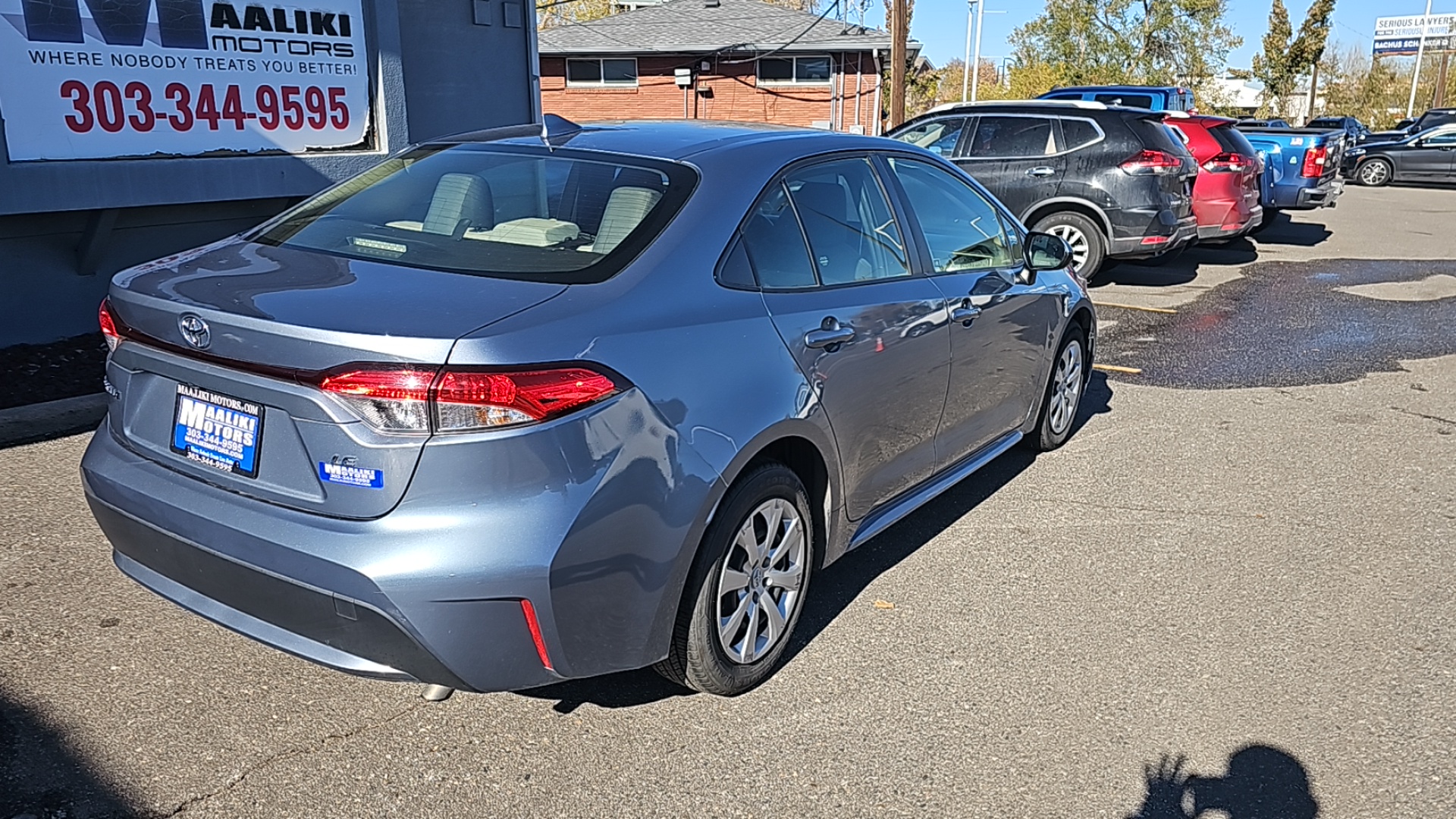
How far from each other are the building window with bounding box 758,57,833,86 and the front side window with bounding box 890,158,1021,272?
1113 inches

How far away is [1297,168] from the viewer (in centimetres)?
1466

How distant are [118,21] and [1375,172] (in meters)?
27.8

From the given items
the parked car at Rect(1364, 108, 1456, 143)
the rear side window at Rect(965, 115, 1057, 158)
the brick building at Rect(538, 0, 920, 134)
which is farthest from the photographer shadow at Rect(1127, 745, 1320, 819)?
the brick building at Rect(538, 0, 920, 134)

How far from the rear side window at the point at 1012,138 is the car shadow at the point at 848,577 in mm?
5118

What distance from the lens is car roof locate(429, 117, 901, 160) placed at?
3.64 m

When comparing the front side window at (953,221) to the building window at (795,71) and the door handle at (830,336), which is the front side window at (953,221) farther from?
the building window at (795,71)

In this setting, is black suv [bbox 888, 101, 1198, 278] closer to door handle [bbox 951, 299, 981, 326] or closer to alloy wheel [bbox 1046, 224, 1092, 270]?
alloy wheel [bbox 1046, 224, 1092, 270]

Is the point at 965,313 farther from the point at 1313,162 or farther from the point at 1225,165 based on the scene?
the point at 1313,162

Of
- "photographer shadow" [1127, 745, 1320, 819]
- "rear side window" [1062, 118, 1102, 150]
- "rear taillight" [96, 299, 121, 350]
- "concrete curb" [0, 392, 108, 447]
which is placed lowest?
"photographer shadow" [1127, 745, 1320, 819]

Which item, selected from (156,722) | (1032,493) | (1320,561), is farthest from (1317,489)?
(156,722)

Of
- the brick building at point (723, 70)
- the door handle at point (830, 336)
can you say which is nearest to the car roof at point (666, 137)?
the door handle at point (830, 336)

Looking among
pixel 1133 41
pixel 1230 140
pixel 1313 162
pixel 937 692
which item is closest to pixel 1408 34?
pixel 1133 41

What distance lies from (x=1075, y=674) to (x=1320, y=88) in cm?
7228

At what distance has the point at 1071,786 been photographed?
302 centimetres
